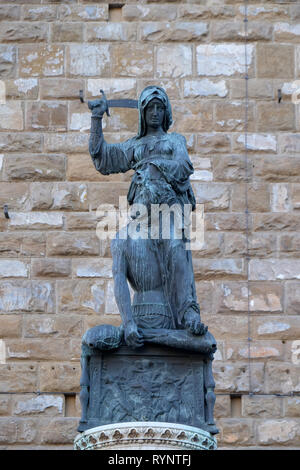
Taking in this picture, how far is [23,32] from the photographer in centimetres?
1180

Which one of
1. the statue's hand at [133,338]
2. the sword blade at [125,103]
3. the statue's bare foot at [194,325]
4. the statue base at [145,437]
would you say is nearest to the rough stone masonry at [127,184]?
the sword blade at [125,103]

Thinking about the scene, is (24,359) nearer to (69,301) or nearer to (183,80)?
(69,301)

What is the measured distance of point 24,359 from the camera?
1080 centimetres

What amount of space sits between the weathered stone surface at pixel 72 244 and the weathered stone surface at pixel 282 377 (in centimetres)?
170

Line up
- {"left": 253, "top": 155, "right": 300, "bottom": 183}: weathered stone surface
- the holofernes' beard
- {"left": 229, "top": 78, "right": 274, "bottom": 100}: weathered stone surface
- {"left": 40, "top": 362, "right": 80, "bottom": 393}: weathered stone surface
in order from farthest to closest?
{"left": 229, "top": 78, "right": 274, "bottom": 100}: weathered stone surface, {"left": 253, "top": 155, "right": 300, "bottom": 183}: weathered stone surface, {"left": 40, "top": 362, "right": 80, "bottom": 393}: weathered stone surface, the holofernes' beard

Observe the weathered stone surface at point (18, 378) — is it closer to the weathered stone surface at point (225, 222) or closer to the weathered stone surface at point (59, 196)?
the weathered stone surface at point (59, 196)

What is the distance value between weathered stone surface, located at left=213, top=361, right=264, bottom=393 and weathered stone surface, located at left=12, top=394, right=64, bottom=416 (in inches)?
48.8

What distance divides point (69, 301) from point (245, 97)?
2320mm

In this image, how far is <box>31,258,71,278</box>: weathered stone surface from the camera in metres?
11.1

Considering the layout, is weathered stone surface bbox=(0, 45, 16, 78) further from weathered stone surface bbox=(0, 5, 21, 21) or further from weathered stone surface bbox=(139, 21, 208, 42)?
weathered stone surface bbox=(139, 21, 208, 42)

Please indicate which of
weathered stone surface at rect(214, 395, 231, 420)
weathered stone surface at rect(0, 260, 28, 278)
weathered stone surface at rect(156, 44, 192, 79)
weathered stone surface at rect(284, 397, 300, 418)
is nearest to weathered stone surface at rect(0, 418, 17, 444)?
weathered stone surface at rect(0, 260, 28, 278)

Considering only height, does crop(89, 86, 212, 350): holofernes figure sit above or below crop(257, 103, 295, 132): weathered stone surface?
below

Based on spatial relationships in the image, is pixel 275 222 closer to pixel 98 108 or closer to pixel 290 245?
pixel 290 245
